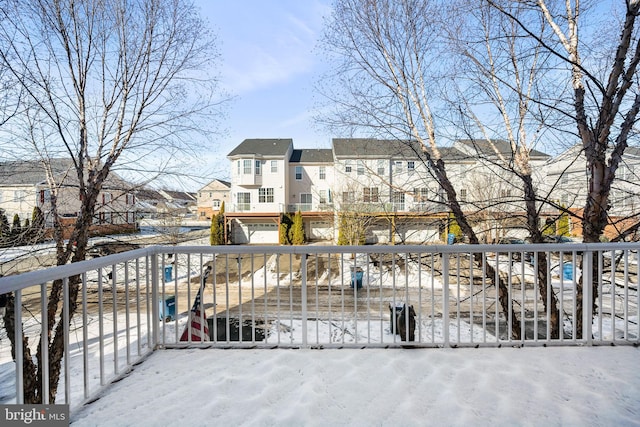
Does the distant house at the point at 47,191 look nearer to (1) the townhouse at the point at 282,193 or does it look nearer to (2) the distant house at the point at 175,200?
(2) the distant house at the point at 175,200

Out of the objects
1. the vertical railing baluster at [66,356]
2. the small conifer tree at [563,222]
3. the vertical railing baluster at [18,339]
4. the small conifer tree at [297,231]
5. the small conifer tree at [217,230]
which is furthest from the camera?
the small conifer tree at [217,230]

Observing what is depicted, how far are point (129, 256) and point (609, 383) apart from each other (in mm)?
3025

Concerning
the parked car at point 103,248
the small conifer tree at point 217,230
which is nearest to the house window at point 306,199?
the small conifer tree at point 217,230

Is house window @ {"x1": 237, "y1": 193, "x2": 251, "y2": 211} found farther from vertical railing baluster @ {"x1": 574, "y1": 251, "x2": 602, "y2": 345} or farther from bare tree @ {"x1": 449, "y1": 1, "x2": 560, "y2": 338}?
vertical railing baluster @ {"x1": 574, "y1": 251, "x2": 602, "y2": 345}

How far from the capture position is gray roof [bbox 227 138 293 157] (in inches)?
710

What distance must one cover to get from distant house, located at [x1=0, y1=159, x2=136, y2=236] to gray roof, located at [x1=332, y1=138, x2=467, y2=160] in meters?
3.57

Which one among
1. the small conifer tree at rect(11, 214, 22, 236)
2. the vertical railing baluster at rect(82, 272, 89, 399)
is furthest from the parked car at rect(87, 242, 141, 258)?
the vertical railing baluster at rect(82, 272, 89, 399)

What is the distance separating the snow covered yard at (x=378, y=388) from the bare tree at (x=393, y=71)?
237 cm

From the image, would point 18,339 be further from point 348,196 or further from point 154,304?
point 348,196

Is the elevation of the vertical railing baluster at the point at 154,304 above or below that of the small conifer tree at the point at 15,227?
below

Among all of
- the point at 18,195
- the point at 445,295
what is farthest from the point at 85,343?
the point at 18,195

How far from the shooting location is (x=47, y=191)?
3.94 meters

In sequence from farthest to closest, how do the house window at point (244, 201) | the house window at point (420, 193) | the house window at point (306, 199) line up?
the house window at point (306, 199) < the house window at point (244, 201) < the house window at point (420, 193)

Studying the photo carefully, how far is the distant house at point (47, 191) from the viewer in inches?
150
